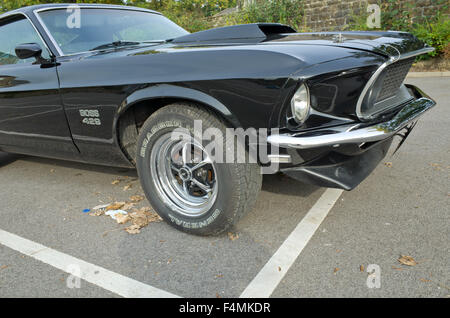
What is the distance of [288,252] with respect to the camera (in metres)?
2.04

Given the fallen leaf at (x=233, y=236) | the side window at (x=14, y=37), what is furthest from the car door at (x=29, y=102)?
the fallen leaf at (x=233, y=236)

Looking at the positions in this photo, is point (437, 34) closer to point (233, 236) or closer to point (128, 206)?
point (233, 236)

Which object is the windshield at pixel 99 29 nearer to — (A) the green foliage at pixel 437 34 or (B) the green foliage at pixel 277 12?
(A) the green foliage at pixel 437 34

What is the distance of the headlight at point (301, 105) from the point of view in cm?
A: 180

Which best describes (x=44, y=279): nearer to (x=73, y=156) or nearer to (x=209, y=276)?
(x=209, y=276)

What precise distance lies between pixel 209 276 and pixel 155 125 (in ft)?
3.30

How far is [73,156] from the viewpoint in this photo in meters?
2.85

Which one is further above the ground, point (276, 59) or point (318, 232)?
point (276, 59)

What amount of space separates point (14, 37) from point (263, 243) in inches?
116

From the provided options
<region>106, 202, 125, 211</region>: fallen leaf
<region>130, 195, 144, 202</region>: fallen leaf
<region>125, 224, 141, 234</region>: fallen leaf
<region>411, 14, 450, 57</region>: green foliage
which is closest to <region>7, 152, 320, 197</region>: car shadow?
<region>130, 195, 144, 202</region>: fallen leaf

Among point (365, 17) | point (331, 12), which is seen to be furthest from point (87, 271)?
point (331, 12)

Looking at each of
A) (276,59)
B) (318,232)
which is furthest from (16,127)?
(318,232)

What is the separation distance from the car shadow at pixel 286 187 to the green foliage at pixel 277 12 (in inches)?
468

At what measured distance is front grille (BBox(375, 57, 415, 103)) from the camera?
215 centimetres
